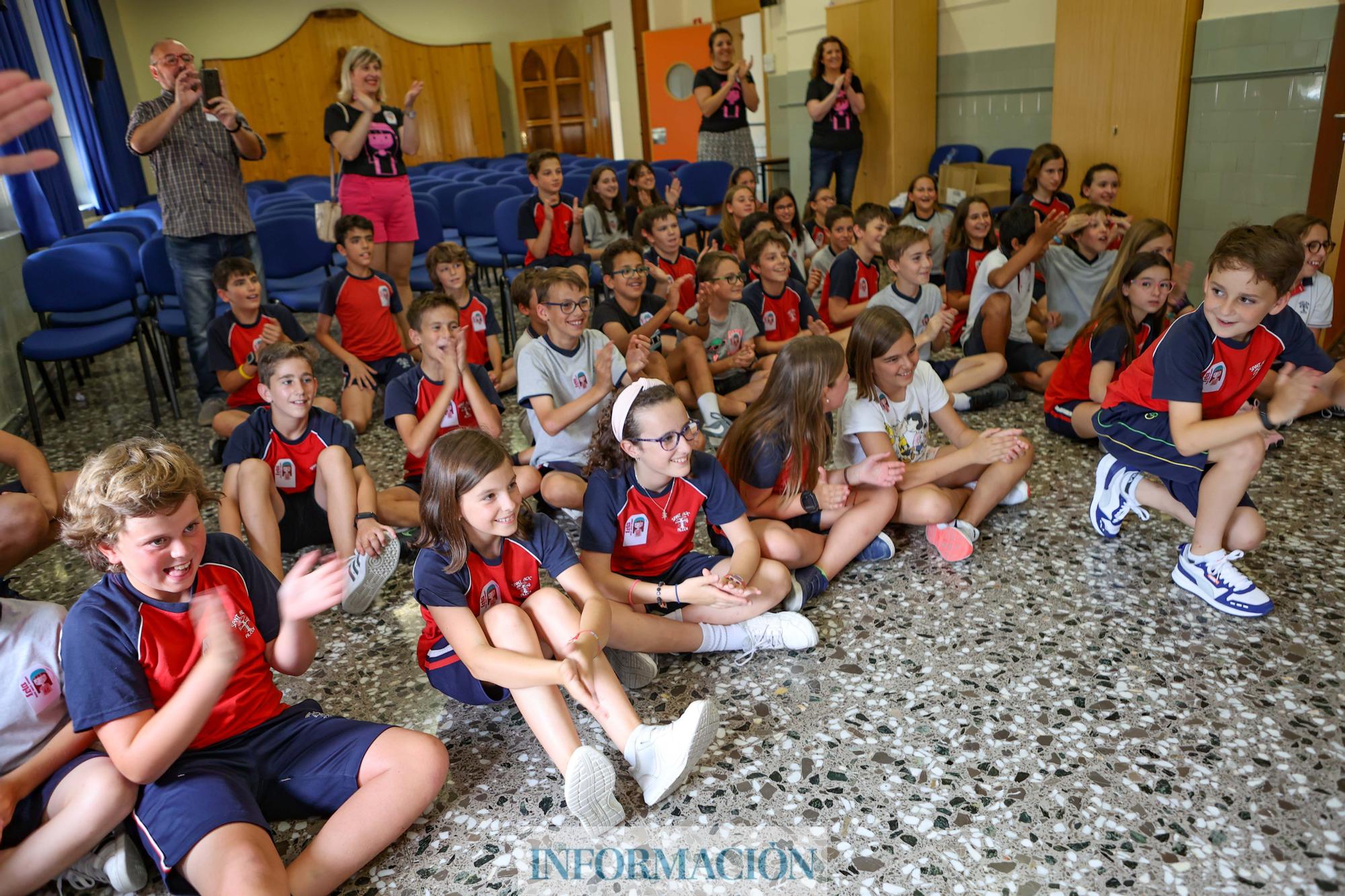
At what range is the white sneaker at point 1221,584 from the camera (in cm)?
198

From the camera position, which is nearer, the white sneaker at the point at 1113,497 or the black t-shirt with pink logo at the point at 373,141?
the white sneaker at the point at 1113,497

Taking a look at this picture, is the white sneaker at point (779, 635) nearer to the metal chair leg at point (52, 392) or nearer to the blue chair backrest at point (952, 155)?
the metal chair leg at point (52, 392)

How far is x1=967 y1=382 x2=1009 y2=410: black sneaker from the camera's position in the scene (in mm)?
3424

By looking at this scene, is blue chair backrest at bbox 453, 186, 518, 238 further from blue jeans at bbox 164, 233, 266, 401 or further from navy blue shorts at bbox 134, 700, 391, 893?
navy blue shorts at bbox 134, 700, 391, 893

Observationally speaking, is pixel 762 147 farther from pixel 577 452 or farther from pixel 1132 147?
pixel 577 452

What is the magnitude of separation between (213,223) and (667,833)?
10.4 ft

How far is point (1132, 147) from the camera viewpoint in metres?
4.54

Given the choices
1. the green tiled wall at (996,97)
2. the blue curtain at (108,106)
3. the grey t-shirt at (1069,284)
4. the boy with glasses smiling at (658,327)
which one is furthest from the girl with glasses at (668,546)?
the blue curtain at (108,106)

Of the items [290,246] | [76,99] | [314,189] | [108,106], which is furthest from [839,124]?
[108,106]

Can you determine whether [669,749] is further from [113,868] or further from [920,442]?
[920,442]

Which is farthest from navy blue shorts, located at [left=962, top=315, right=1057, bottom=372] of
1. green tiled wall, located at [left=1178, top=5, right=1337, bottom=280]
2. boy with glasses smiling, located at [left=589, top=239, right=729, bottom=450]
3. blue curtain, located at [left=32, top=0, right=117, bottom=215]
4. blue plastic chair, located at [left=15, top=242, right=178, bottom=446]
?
blue curtain, located at [left=32, top=0, right=117, bottom=215]

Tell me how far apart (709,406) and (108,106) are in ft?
26.1

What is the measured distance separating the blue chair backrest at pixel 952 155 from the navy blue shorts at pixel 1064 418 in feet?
10.2

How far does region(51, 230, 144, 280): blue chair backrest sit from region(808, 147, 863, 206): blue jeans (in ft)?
12.2
